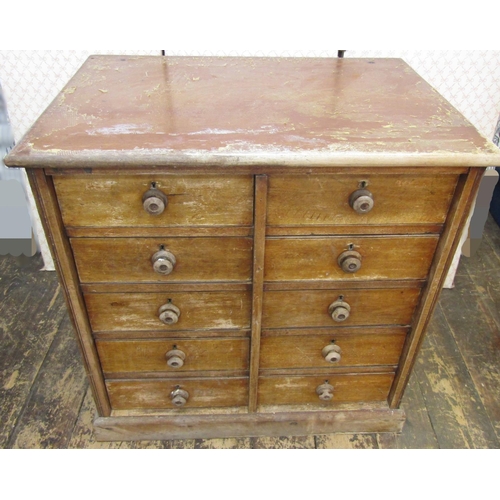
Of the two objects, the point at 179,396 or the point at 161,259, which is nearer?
the point at 161,259

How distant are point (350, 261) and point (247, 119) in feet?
1.53

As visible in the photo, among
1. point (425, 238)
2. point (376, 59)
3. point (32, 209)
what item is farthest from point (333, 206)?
point (32, 209)

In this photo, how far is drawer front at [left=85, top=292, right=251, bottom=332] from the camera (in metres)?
1.36

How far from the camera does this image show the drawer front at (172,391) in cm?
158

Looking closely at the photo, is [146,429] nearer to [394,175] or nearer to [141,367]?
[141,367]

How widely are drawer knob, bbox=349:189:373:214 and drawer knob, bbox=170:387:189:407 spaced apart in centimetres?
87

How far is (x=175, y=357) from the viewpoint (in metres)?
1.48

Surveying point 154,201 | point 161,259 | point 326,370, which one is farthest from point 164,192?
point 326,370

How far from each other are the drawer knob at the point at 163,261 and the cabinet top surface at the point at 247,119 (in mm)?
275

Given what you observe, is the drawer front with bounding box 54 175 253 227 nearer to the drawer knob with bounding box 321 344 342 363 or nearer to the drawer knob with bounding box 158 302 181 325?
the drawer knob with bounding box 158 302 181 325

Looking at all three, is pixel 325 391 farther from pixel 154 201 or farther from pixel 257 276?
pixel 154 201

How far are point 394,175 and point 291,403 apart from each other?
913 mm

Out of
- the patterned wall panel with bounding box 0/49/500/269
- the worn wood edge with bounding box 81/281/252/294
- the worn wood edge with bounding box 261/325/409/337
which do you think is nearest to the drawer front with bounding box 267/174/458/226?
the worn wood edge with bounding box 81/281/252/294

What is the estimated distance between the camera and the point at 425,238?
128 centimetres
